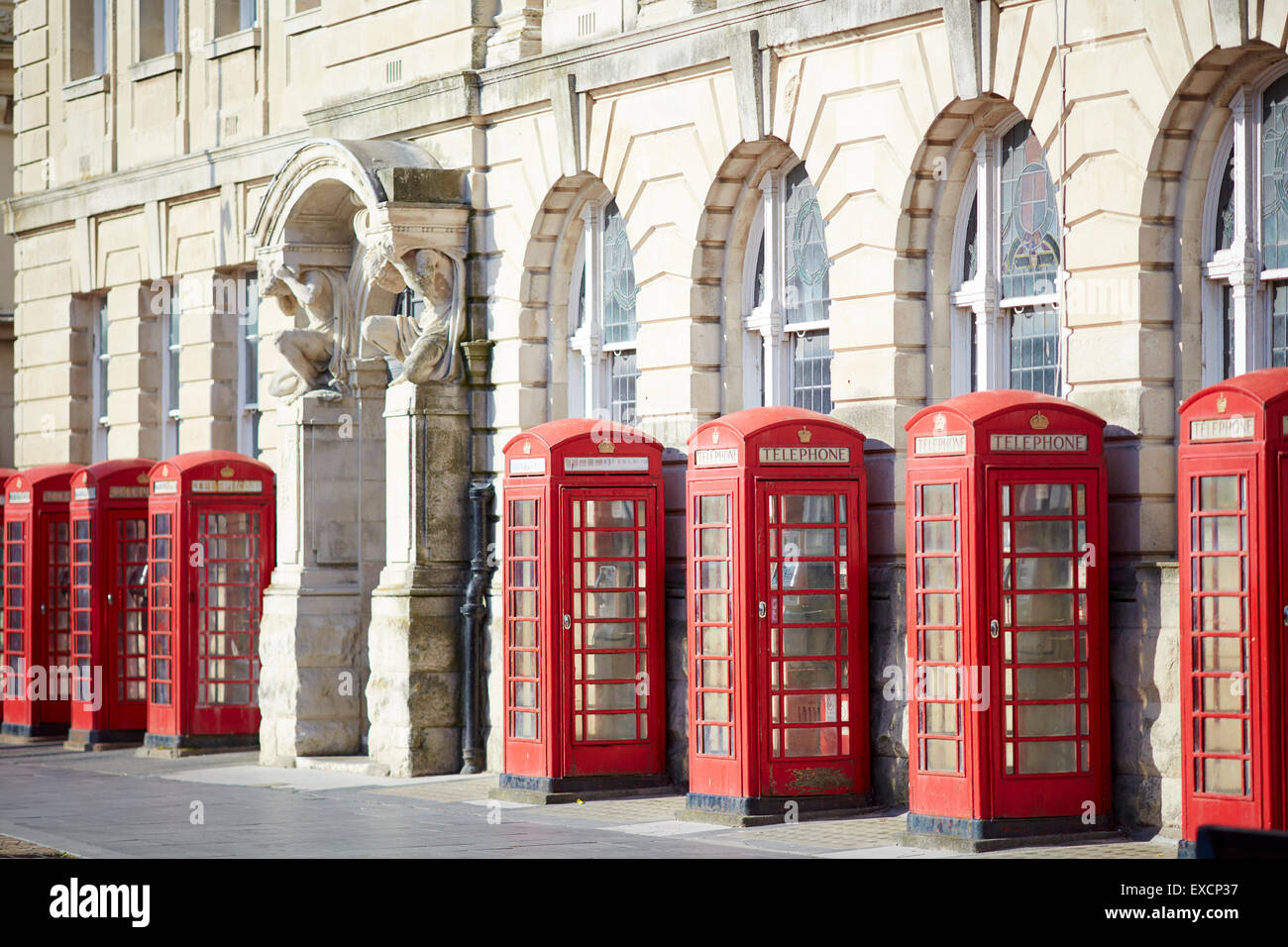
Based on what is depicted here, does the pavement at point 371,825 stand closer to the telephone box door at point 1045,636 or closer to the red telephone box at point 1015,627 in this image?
the red telephone box at point 1015,627

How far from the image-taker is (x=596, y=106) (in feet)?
56.7

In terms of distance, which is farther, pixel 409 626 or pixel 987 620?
pixel 409 626

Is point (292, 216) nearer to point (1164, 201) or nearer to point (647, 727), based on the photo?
point (647, 727)

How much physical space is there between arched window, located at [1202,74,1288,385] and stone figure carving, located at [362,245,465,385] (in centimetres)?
721

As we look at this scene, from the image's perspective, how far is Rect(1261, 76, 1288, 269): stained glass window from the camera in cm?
1247

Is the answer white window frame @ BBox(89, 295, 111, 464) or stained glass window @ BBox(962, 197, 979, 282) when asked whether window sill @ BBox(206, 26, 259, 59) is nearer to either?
white window frame @ BBox(89, 295, 111, 464)

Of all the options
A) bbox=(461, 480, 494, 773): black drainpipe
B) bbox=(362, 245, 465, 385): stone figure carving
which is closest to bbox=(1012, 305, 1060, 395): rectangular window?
bbox=(461, 480, 494, 773): black drainpipe

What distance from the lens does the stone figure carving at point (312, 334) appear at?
19562mm

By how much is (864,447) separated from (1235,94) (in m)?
3.49

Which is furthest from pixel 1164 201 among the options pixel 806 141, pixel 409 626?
pixel 409 626

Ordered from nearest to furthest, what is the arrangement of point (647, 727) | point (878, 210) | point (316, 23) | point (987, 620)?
point (987, 620) < point (878, 210) < point (647, 727) < point (316, 23)

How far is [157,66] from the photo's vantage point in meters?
24.1

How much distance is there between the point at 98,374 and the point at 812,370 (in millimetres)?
12454

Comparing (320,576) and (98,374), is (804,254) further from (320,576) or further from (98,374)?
(98,374)
